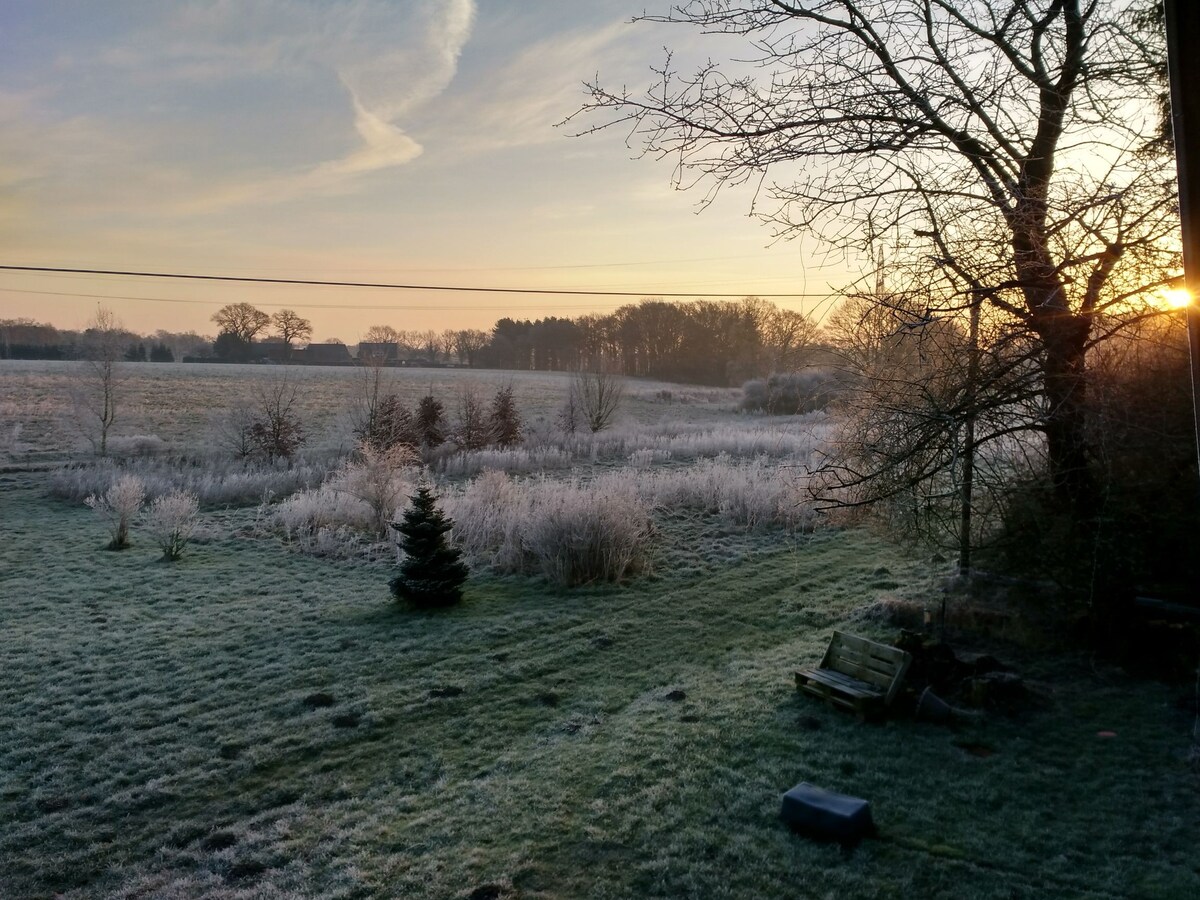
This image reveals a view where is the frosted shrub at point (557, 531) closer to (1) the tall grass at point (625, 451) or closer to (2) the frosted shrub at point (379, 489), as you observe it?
(2) the frosted shrub at point (379, 489)

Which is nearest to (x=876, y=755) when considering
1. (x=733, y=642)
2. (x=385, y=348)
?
(x=733, y=642)

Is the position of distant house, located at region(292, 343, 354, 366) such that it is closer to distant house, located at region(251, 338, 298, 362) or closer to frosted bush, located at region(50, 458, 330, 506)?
distant house, located at region(251, 338, 298, 362)

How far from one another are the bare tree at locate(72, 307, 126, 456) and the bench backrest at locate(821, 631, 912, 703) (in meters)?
30.1

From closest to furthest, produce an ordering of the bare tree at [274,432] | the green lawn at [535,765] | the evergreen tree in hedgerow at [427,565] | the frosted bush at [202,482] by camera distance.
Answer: the green lawn at [535,765], the evergreen tree in hedgerow at [427,565], the frosted bush at [202,482], the bare tree at [274,432]

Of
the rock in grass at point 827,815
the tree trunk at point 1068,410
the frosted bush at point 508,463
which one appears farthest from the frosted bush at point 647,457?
the rock in grass at point 827,815

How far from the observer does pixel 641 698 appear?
7.56m

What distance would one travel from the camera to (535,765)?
241 inches

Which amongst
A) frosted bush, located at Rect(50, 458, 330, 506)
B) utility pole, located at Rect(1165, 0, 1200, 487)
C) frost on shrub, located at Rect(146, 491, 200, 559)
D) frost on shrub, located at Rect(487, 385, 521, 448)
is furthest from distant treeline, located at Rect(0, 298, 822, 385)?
utility pole, located at Rect(1165, 0, 1200, 487)

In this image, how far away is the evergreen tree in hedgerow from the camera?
11039 mm

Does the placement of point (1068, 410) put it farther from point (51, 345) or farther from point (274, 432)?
point (51, 345)

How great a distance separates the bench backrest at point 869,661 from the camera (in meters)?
6.82

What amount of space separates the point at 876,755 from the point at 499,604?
20.7 feet

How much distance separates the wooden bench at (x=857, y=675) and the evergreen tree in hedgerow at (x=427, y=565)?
17.7 ft

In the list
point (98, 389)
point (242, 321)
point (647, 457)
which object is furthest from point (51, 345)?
point (647, 457)
